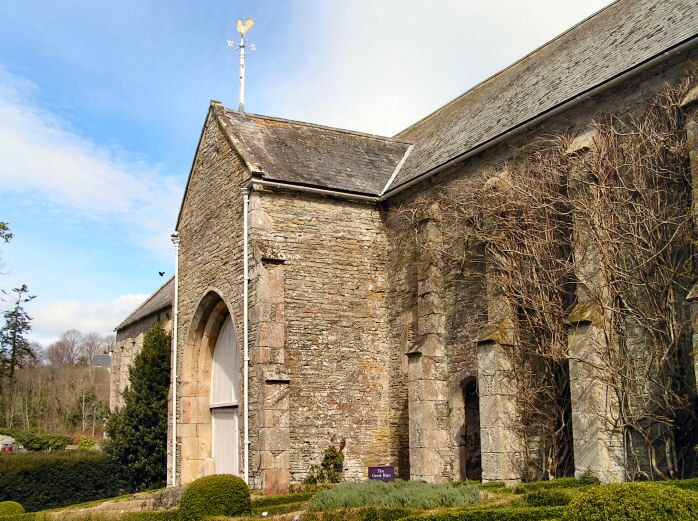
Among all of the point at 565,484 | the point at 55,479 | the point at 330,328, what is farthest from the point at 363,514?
Answer: the point at 55,479

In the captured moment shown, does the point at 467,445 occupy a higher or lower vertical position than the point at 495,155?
lower

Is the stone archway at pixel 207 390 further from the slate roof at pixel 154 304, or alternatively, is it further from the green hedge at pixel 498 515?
the green hedge at pixel 498 515

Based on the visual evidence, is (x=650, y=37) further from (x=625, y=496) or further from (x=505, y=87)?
(x=625, y=496)

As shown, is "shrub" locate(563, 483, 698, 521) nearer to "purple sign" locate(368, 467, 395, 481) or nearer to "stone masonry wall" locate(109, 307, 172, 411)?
"purple sign" locate(368, 467, 395, 481)

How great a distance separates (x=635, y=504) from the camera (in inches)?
266

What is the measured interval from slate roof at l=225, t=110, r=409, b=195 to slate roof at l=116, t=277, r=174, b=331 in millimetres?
12120

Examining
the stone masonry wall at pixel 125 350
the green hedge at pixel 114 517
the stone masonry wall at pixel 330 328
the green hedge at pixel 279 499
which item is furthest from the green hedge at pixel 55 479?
the green hedge at pixel 279 499

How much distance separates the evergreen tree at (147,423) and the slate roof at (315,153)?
9.15 metres

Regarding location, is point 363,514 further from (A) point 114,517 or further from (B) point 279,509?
(A) point 114,517

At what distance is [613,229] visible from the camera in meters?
13.3

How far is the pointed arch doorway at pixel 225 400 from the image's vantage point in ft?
67.5

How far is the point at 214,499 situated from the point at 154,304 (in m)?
23.0

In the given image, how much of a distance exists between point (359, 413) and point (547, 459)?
17.7ft

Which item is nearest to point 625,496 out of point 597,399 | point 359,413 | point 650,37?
point 597,399
